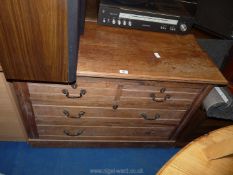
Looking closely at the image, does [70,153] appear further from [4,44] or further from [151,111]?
[4,44]

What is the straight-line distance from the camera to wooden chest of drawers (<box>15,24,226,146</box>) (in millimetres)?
961

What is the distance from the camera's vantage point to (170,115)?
4.05 ft

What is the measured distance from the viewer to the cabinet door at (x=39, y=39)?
2.02ft

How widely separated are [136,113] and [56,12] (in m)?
0.72

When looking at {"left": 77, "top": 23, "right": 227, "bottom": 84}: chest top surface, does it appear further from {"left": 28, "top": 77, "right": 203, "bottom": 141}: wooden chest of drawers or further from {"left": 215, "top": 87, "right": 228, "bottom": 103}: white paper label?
{"left": 215, "top": 87, "right": 228, "bottom": 103}: white paper label

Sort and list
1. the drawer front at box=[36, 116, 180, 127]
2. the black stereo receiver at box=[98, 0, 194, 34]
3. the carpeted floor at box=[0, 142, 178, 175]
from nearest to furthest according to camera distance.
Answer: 1. the black stereo receiver at box=[98, 0, 194, 34]
2. the drawer front at box=[36, 116, 180, 127]
3. the carpeted floor at box=[0, 142, 178, 175]

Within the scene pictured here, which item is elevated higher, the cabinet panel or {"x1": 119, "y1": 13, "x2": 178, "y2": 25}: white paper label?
{"x1": 119, "y1": 13, "x2": 178, "y2": 25}: white paper label

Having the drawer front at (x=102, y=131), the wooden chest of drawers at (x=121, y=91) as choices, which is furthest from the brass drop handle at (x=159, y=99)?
the drawer front at (x=102, y=131)

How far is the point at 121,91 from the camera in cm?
104

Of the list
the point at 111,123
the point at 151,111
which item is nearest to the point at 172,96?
the point at 151,111

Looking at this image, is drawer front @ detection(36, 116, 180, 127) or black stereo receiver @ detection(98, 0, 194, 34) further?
drawer front @ detection(36, 116, 180, 127)

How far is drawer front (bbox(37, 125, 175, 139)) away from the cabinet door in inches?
18.1

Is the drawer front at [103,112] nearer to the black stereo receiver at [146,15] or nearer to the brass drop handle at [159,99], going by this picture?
the brass drop handle at [159,99]

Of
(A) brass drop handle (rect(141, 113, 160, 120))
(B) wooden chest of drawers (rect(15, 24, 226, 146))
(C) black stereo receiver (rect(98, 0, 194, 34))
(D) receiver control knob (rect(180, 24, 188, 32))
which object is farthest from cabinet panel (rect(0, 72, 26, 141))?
(D) receiver control knob (rect(180, 24, 188, 32))
